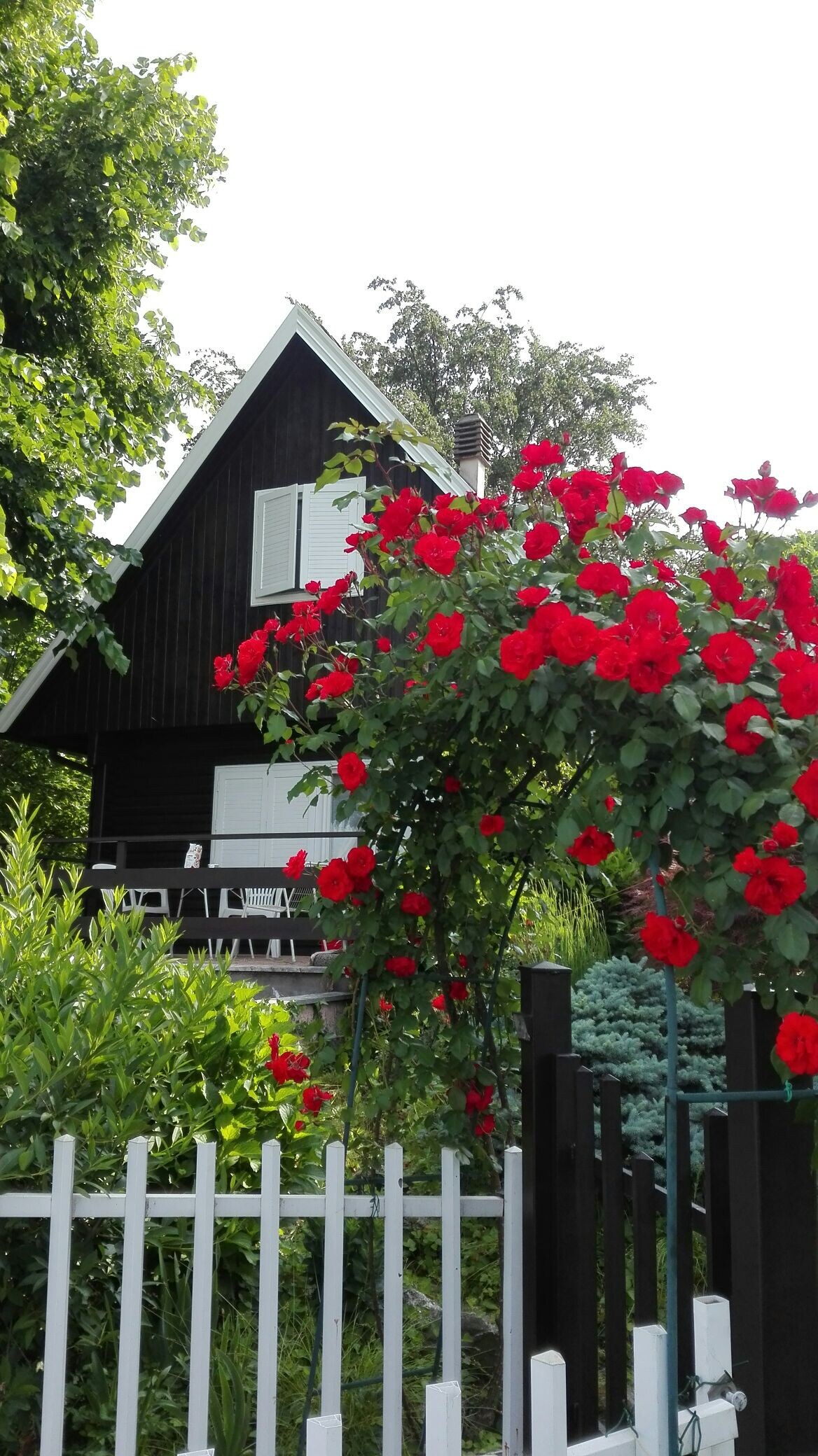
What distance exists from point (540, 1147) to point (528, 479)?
136 centimetres

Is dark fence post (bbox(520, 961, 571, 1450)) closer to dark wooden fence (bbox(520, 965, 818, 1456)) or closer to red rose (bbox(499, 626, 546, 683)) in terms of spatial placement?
dark wooden fence (bbox(520, 965, 818, 1456))

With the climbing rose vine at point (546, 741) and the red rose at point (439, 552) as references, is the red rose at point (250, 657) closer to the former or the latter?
the climbing rose vine at point (546, 741)

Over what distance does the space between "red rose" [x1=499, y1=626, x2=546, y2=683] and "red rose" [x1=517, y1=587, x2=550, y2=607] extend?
11 cm

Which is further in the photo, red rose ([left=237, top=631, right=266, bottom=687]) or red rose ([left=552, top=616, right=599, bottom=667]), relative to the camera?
red rose ([left=237, top=631, right=266, bottom=687])

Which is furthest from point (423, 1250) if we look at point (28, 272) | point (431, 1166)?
point (28, 272)

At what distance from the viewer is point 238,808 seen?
42.0 ft

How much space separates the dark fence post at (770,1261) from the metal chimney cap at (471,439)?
11673mm

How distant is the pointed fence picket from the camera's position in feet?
6.97

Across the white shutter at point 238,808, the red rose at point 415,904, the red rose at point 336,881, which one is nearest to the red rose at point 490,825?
the red rose at point 415,904

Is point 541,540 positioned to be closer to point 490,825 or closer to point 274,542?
point 490,825

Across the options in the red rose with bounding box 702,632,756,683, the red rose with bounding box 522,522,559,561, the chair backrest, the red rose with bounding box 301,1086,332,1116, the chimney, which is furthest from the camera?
the chimney

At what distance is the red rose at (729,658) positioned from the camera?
1606 mm

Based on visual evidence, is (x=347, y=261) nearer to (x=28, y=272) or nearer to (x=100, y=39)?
(x=100, y=39)

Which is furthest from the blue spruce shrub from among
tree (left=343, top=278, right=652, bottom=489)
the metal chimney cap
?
tree (left=343, top=278, right=652, bottom=489)
